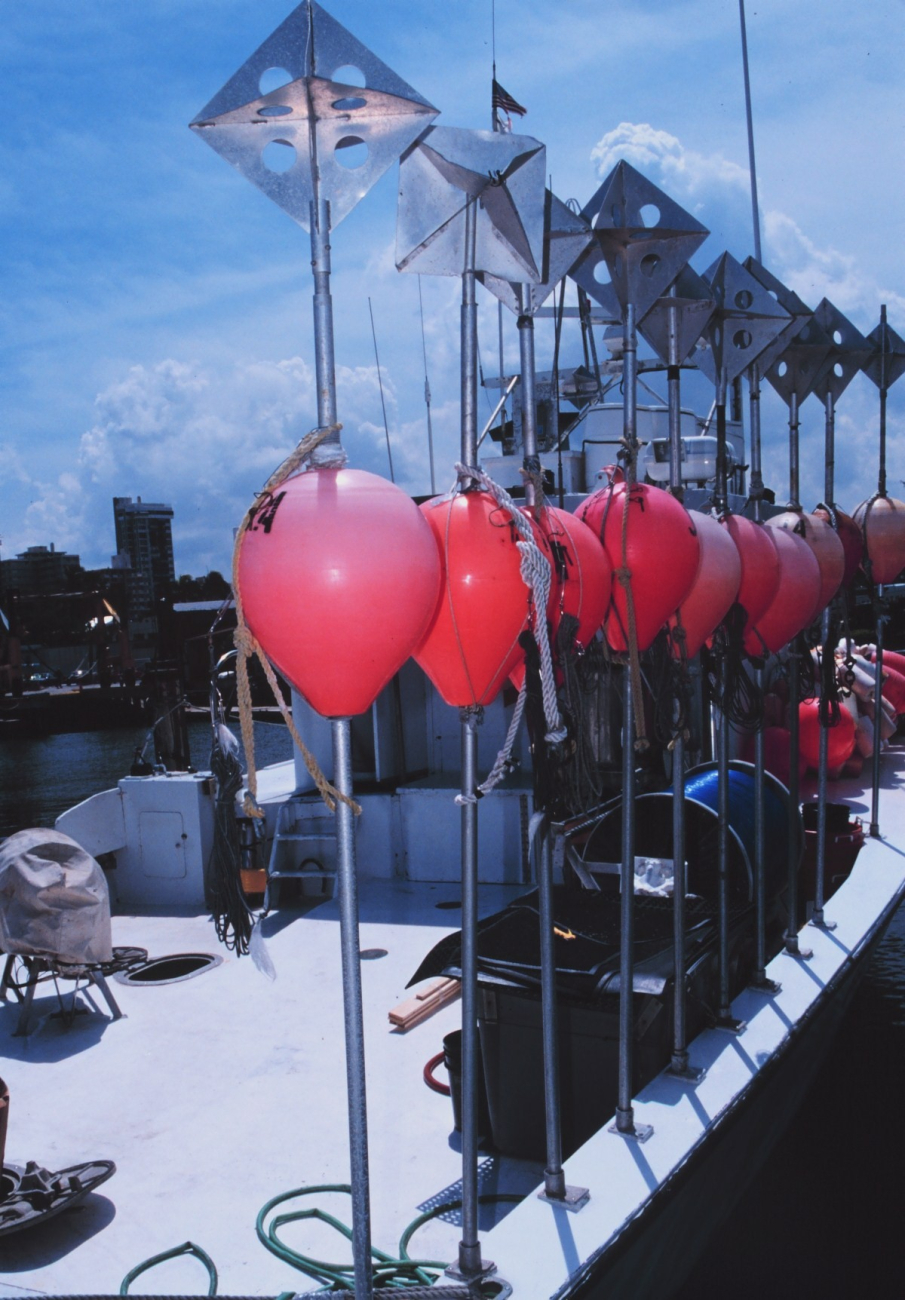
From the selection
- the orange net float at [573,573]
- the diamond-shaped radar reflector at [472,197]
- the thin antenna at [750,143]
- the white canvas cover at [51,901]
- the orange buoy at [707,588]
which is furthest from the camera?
the thin antenna at [750,143]

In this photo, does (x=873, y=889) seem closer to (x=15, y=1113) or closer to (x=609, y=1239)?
(x=609, y=1239)

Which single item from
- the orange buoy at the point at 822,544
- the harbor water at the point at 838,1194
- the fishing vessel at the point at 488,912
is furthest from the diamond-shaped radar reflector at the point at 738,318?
the harbor water at the point at 838,1194

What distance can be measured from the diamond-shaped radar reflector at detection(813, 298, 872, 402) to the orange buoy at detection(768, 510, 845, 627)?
1.08 meters

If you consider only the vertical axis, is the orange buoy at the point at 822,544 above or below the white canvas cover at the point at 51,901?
above

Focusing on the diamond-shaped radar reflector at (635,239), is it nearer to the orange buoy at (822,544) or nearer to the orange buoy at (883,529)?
the orange buoy at (822,544)

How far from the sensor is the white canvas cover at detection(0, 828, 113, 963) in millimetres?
5188

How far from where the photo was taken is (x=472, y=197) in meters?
2.68

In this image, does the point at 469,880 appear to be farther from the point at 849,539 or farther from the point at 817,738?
the point at 817,738

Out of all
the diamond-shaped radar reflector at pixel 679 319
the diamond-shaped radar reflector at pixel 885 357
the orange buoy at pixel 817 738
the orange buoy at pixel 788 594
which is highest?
the diamond-shaped radar reflector at pixel 885 357

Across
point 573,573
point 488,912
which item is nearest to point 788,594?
point 573,573

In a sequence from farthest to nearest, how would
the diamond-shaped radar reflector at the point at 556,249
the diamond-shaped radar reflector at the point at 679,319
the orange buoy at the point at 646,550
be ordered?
1. the diamond-shaped radar reflector at the point at 679,319
2. the orange buoy at the point at 646,550
3. the diamond-shaped radar reflector at the point at 556,249

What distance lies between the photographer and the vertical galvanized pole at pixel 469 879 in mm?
2670

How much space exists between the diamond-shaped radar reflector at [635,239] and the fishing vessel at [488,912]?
0.4 inches

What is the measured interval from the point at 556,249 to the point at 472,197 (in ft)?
2.09
